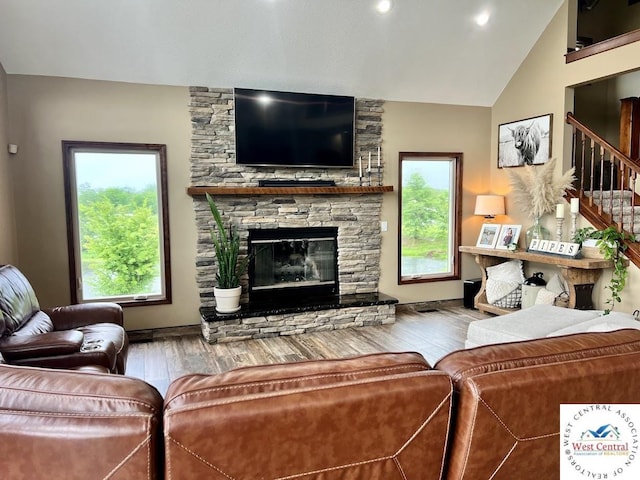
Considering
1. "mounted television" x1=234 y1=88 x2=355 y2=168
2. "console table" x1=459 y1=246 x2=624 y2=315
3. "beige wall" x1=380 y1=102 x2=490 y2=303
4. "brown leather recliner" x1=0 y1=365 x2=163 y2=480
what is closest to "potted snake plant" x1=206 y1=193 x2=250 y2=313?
"mounted television" x1=234 y1=88 x2=355 y2=168

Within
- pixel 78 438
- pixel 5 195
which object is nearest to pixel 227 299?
pixel 5 195

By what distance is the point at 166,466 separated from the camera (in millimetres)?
961

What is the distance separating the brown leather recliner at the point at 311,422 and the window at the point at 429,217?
4814 mm

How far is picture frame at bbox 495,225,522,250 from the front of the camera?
5.62 metres

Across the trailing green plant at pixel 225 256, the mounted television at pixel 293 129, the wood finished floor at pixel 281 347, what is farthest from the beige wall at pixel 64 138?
the mounted television at pixel 293 129

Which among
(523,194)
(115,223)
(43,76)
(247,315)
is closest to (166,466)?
(247,315)

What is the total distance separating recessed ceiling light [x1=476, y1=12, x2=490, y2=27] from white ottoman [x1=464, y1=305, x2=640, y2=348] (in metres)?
3.21

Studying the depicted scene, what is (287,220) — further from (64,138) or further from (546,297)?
(546,297)

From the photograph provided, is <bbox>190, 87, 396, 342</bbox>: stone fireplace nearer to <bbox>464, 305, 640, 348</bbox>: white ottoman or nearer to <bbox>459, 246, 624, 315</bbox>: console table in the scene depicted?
<bbox>459, 246, 624, 315</bbox>: console table

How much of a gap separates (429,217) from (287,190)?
2113 mm

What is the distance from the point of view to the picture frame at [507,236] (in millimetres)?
5625

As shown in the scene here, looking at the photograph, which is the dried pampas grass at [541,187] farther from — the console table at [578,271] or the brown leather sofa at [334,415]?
the brown leather sofa at [334,415]

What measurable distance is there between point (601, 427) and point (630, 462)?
0.41 feet

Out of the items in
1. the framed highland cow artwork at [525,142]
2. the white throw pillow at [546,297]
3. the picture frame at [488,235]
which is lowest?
the white throw pillow at [546,297]
